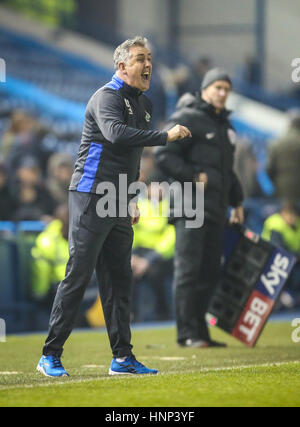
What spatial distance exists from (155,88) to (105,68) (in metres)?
4.52

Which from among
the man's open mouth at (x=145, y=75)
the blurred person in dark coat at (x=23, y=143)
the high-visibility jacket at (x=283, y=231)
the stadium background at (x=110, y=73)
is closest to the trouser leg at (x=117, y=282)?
the man's open mouth at (x=145, y=75)

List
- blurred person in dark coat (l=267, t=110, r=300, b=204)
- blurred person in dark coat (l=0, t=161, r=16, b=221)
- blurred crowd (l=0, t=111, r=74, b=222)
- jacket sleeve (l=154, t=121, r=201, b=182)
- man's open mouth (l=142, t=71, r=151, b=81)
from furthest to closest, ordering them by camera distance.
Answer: blurred person in dark coat (l=267, t=110, r=300, b=204)
blurred crowd (l=0, t=111, r=74, b=222)
blurred person in dark coat (l=0, t=161, r=16, b=221)
jacket sleeve (l=154, t=121, r=201, b=182)
man's open mouth (l=142, t=71, r=151, b=81)

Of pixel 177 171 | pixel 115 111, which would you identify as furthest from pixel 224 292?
pixel 115 111

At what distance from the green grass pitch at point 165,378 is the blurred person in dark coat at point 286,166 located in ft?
11.1

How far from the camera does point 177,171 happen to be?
711cm

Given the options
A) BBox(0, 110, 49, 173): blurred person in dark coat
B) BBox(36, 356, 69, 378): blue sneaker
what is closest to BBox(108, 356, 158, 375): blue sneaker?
BBox(36, 356, 69, 378): blue sneaker

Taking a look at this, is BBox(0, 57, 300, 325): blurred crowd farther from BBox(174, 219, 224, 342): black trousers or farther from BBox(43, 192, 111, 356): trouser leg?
BBox(43, 192, 111, 356): trouser leg

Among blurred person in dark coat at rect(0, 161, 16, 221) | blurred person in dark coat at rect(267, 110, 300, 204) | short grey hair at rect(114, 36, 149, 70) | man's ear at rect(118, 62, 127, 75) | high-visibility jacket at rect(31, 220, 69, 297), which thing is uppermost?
short grey hair at rect(114, 36, 149, 70)

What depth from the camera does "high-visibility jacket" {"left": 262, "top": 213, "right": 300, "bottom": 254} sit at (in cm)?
1077

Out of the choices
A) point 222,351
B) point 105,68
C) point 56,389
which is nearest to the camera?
point 56,389

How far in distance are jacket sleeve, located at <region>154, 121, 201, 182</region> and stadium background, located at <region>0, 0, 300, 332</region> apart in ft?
8.93

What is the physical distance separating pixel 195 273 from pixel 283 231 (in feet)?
12.2

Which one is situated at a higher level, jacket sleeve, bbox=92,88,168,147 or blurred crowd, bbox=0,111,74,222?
jacket sleeve, bbox=92,88,168,147
